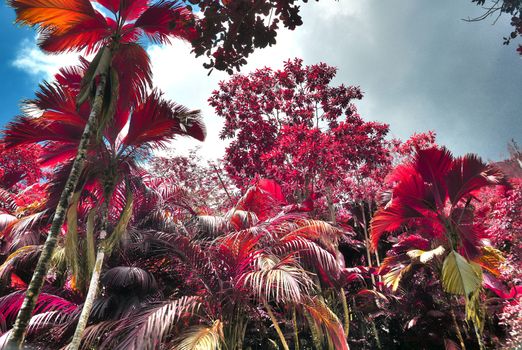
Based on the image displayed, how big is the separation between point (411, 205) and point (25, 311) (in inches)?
212

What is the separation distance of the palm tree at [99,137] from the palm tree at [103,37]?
1.23 ft

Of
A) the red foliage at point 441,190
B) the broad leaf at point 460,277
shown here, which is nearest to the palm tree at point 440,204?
the red foliage at point 441,190

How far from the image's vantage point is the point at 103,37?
4.66 meters

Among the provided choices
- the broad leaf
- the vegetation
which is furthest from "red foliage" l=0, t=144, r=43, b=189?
the broad leaf

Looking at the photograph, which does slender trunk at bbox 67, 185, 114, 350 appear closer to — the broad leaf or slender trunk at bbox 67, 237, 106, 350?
slender trunk at bbox 67, 237, 106, 350

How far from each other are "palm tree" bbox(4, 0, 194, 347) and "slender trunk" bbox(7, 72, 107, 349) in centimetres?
1

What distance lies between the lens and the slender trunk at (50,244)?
2.94 meters

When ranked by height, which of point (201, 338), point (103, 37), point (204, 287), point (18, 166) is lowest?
point (201, 338)

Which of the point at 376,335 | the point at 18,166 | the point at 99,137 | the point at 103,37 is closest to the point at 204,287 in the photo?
the point at 99,137

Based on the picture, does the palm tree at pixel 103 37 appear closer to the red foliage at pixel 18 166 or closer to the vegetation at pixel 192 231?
the vegetation at pixel 192 231

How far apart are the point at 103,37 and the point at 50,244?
2.84m

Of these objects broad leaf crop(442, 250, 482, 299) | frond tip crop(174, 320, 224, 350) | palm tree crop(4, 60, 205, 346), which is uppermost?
palm tree crop(4, 60, 205, 346)

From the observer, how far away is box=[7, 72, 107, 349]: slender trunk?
9.64ft

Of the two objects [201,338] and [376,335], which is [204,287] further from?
[376,335]
